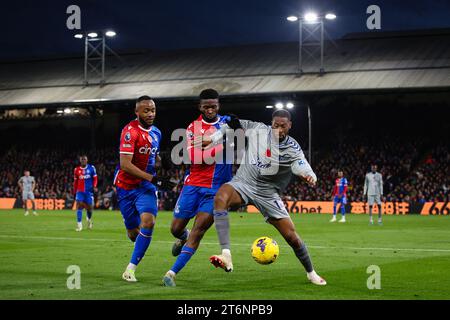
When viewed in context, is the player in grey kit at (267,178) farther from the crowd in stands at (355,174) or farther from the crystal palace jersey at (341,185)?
the crowd in stands at (355,174)

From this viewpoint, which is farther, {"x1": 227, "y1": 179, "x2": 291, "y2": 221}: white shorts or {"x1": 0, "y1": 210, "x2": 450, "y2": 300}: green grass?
{"x1": 227, "y1": 179, "x2": 291, "y2": 221}: white shorts

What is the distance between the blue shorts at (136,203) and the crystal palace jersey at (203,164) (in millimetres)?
587

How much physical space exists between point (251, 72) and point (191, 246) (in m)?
38.3

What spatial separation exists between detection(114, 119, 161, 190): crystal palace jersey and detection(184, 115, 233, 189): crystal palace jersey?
0.57 m

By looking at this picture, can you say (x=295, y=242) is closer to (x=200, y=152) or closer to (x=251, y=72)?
(x=200, y=152)

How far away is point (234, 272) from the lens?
12.3 m

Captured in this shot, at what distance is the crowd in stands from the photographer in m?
42.3

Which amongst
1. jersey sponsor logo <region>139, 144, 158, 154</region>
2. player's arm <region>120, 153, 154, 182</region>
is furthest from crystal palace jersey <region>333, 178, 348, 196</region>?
player's arm <region>120, 153, 154, 182</region>

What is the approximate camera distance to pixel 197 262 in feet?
45.4

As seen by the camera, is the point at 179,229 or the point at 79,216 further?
the point at 79,216

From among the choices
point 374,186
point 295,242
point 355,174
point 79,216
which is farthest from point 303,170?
point 355,174

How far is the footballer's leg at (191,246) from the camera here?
1033cm

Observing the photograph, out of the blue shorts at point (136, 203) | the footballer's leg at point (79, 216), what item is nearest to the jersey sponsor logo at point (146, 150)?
the blue shorts at point (136, 203)

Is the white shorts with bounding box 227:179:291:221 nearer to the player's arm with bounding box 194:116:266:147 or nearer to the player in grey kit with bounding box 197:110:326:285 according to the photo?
the player in grey kit with bounding box 197:110:326:285
